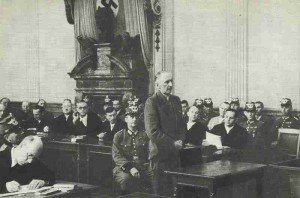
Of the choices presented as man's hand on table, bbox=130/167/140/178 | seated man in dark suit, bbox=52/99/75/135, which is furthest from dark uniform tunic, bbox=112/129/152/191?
seated man in dark suit, bbox=52/99/75/135

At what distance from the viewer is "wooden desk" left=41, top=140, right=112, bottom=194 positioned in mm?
7043

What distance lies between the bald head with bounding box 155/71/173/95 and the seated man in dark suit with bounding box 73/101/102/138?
121 inches

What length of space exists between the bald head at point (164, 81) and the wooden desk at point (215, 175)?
1.01 meters

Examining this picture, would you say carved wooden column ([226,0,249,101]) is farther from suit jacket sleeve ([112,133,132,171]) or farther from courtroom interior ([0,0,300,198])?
suit jacket sleeve ([112,133,132,171])

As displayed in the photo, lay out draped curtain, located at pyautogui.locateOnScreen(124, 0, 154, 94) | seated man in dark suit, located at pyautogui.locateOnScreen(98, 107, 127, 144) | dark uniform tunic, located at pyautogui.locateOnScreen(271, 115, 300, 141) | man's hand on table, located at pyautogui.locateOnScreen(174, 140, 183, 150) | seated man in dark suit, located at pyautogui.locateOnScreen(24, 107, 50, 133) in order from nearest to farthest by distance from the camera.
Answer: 1. man's hand on table, located at pyautogui.locateOnScreen(174, 140, 183, 150)
2. seated man in dark suit, located at pyautogui.locateOnScreen(98, 107, 127, 144)
3. dark uniform tunic, located at pyautogui.locateOnScreen(271, 115, 300, 141)
4. seated man in dark suit, located at pyautogui.locateOnScreen(24, 107, 50, 133)
5. draped curtain, located at pyautogui.locateOnScreen(124, 0, 154, 94)

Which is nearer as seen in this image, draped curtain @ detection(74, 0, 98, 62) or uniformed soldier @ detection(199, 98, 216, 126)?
uniformed soldier @ detection(199, 98, 216, 126)

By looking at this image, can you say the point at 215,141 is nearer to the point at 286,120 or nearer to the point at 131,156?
the point at 131,156

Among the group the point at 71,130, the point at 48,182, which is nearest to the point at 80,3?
the point at 71,130

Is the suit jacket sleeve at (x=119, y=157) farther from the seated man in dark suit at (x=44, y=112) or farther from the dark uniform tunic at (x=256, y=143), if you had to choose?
the seated man in dark suit at (x=44, y=112)

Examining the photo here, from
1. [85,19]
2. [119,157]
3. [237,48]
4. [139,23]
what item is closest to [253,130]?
[119,157]

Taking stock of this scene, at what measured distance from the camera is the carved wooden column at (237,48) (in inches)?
401

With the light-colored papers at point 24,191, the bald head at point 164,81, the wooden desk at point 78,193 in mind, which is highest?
the bald head at point 164,81

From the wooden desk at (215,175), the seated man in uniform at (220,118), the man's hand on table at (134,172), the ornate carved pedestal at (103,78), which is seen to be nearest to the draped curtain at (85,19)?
the ornate carved pedestal at (103,78)

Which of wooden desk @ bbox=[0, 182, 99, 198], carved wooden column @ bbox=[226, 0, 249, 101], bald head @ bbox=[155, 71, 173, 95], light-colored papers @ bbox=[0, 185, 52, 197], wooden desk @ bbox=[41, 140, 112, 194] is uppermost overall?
carved wooden column @ bbox=[226, 0, 249, 101]
